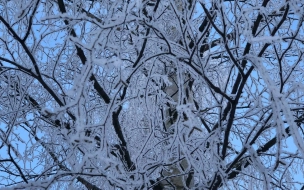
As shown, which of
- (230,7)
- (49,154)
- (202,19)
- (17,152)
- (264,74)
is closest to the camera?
(264,74)

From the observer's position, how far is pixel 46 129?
325cm

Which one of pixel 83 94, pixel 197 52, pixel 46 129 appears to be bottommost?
pixel 83 94

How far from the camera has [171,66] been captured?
319 cm

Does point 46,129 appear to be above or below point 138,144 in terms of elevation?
above

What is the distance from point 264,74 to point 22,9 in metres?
1.08

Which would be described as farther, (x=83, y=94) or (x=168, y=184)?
Answer: (x=168, y=184)

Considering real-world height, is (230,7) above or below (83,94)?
above

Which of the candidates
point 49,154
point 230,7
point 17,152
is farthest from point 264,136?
point 17,152

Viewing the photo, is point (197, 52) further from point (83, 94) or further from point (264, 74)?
point (83, 94)

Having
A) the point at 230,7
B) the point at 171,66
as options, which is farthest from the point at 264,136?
the point at 230,7

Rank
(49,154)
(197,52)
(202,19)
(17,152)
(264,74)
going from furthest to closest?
(202,19) → (49,154) → (17,152) → (197,52) → (264,74)

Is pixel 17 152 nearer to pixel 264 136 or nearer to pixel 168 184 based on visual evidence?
pixel 168 184

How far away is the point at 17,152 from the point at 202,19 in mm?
2124

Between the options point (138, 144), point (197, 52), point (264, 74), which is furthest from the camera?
point (138, 144)
